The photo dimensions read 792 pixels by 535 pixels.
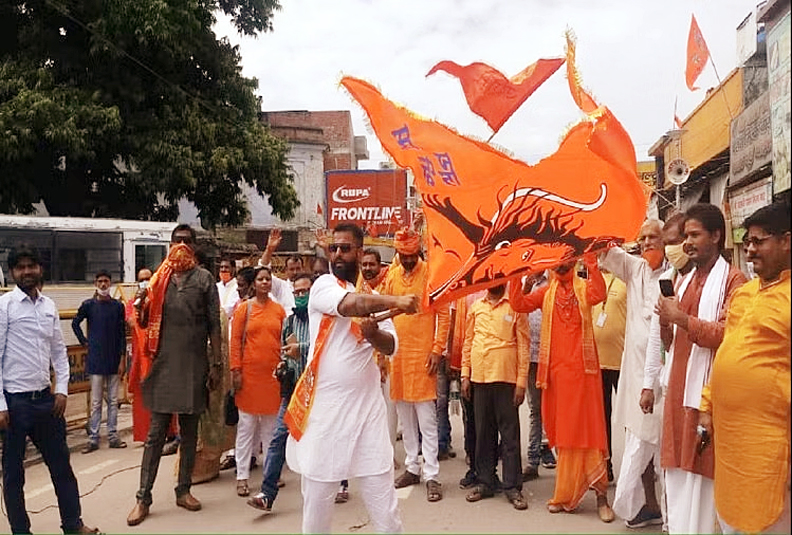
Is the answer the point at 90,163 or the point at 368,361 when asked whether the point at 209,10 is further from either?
the point at 368,361

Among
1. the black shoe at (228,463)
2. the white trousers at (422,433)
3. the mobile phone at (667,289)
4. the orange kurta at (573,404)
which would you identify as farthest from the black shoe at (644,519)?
the black shoe at (228,463)

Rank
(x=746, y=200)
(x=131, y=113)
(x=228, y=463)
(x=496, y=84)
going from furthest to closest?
1. (x=131, y=113)
2. (x=746, y=200)
3. (x=228, y=463)
4. (x=496, y=84)

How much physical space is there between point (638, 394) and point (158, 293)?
10.9 ft

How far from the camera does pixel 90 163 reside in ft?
56.1

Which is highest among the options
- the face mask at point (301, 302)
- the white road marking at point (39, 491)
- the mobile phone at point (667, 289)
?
the mobile phone at point (667, 289)

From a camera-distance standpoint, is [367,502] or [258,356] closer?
[367,502]

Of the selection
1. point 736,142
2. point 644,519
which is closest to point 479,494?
point 644,519

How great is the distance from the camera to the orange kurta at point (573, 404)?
490cm

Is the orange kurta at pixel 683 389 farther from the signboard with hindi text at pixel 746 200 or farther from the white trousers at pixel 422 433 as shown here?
the signboard with hindi text at pixel 746 200

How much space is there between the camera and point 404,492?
18.0 feet

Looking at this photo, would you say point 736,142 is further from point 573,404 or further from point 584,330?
point 573,404

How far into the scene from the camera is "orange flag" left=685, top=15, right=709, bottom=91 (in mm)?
15883

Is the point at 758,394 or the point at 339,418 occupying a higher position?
the point at 758,394

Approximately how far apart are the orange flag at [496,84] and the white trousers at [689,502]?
2.49 m
